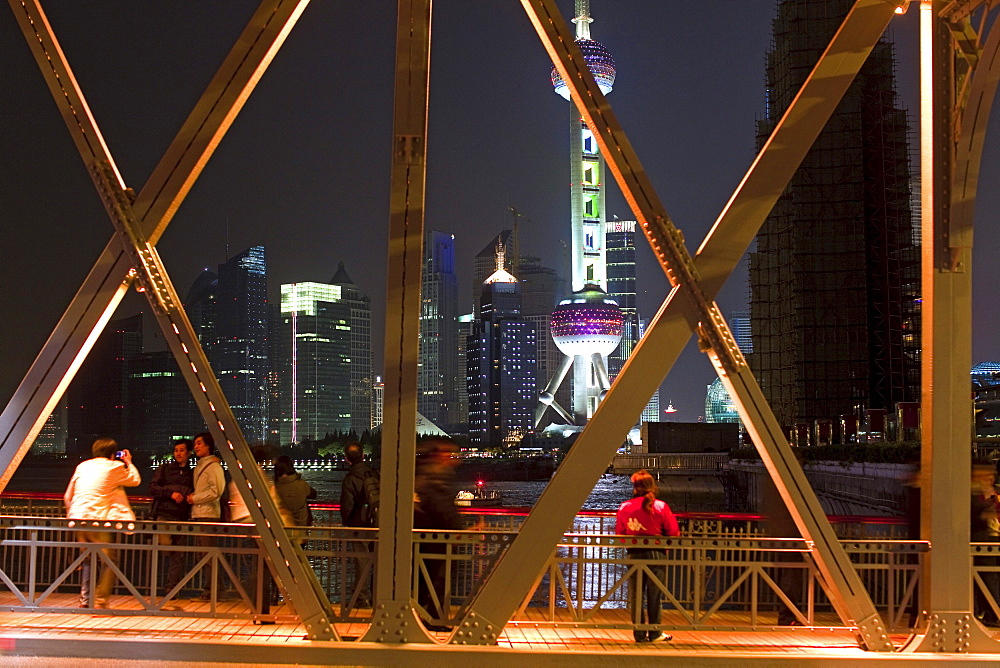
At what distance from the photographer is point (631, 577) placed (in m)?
8.68

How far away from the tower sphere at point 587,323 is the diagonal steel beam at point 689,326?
16400cm

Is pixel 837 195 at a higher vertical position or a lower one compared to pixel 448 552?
higher

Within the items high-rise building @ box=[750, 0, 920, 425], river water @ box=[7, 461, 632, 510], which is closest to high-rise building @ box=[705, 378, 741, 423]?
river water @ box=[7, 461, 632, 510]

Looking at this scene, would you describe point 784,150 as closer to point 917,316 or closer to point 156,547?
point 156,547

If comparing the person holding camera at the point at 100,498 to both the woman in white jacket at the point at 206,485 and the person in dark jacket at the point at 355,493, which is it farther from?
the person in dark jacket at the point at 355,493

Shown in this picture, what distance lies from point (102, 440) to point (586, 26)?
18801 cm

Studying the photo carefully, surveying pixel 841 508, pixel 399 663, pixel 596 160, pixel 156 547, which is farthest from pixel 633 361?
pixel 596 160

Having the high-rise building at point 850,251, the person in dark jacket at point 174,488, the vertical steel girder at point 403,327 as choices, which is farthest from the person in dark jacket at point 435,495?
the high-rise building at point 850,251

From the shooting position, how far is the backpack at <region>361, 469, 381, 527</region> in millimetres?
10312

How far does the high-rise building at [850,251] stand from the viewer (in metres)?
60.6

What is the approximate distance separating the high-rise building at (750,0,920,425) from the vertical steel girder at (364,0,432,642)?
184ft

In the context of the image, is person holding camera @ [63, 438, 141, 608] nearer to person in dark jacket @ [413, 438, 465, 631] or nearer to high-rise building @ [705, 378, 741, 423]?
person in dark jacket @ [413, 438, 465, 631]

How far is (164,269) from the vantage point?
317 inches

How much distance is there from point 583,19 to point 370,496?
188 m
